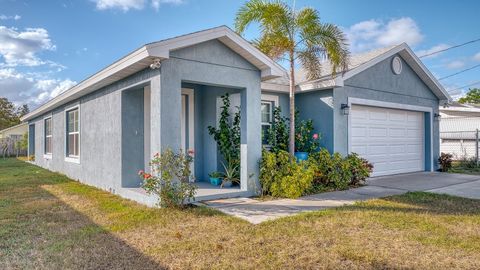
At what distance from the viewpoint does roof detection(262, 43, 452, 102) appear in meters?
9.29

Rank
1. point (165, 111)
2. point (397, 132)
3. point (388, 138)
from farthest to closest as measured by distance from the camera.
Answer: point (397, 132) < point (388, 138) < point (165, 111)

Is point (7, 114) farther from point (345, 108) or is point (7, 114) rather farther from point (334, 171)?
point (334, 171)

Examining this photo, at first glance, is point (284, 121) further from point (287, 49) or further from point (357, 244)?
point (357, 244)

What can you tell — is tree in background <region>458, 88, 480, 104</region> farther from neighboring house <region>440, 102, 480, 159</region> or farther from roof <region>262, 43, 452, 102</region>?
roof <region>262, 43, 452, 102</region>

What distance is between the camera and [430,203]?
6.55 m

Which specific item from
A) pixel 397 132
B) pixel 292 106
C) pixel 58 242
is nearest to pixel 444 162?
pixel 397 132

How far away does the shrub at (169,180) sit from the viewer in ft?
19.3

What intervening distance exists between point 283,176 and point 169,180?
2696mm

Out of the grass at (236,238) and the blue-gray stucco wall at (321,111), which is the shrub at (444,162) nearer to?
the blue-gray stucco wall at (321,111)

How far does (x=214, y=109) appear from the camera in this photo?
8641 mm

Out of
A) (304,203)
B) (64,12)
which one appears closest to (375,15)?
(304,203)

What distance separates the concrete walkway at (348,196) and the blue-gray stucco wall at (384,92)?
Answer: 1732 millimetres

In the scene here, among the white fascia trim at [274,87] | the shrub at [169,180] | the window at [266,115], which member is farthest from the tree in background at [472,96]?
the shrub at [169,180]

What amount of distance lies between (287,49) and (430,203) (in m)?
4.87
